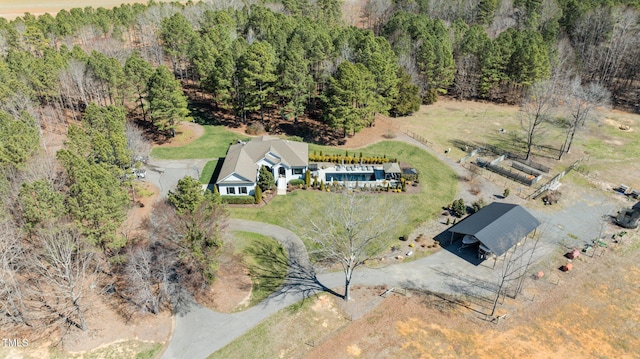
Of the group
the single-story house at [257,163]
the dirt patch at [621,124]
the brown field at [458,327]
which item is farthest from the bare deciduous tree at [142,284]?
the dirt patch at [621,124]

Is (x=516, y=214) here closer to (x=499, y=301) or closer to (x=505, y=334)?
(x=499, y=301)

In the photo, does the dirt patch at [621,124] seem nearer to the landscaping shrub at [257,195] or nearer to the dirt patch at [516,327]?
the dirt patch at [516,327]

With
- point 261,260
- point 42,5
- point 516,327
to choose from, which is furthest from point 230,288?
point 42,5

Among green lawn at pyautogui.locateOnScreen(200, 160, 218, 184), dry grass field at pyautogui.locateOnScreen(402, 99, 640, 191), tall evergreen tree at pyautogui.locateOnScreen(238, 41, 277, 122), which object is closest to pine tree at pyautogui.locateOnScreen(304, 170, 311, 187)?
green lawn at pyautogui.locateOnScreen(200, 160, 218, 184)

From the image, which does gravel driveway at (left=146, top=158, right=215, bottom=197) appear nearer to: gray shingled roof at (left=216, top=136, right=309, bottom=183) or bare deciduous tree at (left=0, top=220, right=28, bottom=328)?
gray shingled roof at (left=216, top=136, right=309, bottom=183)

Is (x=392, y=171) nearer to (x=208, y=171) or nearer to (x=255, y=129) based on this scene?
(x=208, y=171)

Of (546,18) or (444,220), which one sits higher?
(546,18)

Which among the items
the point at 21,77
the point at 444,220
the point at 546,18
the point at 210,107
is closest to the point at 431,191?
the point at 444,220
